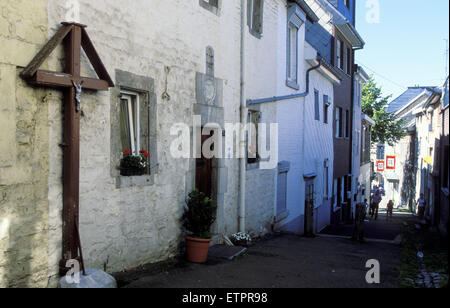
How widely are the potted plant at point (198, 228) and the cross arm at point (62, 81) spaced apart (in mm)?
2628

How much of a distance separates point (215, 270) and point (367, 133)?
27.6 metres

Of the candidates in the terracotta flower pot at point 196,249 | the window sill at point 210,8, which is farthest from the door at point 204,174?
the window sill at point 210,8

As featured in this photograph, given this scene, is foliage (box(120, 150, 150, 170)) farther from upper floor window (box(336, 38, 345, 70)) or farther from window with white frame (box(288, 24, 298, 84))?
upper floor window (box(336, 38, 345, 70))

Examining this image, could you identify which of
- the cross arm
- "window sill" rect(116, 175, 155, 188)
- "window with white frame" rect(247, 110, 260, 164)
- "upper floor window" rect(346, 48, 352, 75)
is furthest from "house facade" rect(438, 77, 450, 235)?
the cross arm

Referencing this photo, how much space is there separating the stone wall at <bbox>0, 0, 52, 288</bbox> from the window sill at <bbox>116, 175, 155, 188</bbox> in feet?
4.11

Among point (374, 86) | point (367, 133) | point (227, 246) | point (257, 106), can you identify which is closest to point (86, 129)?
point (227, 246)

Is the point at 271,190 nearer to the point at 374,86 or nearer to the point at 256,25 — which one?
the point at 256,25

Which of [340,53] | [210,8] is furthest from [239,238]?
[340,53]

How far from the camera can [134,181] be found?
6.41 metres

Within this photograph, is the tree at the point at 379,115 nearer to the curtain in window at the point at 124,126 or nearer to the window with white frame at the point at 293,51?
the window with white frame at the point at 293,51

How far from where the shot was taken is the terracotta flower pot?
735 centimetres

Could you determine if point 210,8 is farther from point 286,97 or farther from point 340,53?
point 340,53

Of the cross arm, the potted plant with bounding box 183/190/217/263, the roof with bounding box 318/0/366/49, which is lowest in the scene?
the potted plant with bounding box 183/190/217/263

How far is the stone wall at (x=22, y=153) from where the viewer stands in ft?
14.8
